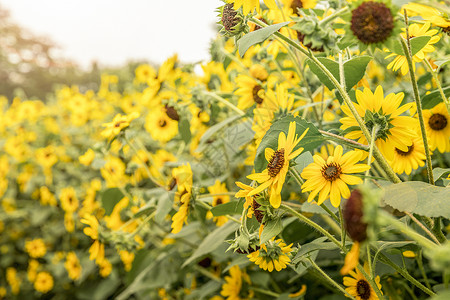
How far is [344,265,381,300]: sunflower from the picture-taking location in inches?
23.7

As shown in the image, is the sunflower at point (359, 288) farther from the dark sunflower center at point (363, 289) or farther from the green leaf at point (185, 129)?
the green leaf at point (185, 129)

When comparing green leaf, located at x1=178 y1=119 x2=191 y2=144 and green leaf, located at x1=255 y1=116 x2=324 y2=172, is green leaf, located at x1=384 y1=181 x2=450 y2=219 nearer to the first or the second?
green leaf, located at x1=255 y1=116 x2=324 y2=172

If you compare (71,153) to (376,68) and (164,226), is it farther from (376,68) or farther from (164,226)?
(376,68)

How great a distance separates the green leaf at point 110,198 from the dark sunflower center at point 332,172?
743mm

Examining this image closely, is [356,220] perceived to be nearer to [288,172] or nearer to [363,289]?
[288,172]

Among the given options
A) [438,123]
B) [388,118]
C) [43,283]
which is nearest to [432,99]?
[438,123]

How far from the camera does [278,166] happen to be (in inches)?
19.6

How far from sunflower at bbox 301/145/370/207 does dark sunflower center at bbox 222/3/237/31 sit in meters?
0.22

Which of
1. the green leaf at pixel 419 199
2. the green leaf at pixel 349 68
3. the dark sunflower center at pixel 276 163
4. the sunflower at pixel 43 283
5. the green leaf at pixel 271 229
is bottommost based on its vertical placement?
the sunflower at pixel 43 283

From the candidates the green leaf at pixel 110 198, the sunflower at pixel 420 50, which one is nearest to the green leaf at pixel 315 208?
the sunflower at pixel 420 50

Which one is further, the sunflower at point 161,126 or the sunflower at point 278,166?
the sunflower at point 161,126

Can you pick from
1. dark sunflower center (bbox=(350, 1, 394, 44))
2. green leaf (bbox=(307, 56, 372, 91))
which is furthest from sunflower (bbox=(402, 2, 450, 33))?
dark sunflower center (bbox=(350, 1, 394, 44))

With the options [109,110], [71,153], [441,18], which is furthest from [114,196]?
[109,110]

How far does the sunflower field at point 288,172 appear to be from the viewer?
470mm
